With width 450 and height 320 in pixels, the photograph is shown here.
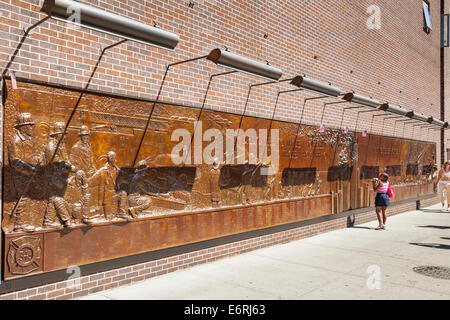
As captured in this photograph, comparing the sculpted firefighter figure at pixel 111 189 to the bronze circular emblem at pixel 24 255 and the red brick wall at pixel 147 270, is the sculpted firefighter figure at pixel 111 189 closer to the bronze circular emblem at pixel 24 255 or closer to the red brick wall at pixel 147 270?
the red brick wall at pixel 147 270

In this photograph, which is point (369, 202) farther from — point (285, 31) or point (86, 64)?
point (86, 64)

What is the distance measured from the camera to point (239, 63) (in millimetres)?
5988

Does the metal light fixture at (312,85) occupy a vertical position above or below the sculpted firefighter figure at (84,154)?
above

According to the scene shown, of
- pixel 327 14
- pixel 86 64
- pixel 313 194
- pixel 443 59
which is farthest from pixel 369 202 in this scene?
pixel 443 59

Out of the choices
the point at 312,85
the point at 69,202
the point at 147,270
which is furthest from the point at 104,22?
the point at 312,85

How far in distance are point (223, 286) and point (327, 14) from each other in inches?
314

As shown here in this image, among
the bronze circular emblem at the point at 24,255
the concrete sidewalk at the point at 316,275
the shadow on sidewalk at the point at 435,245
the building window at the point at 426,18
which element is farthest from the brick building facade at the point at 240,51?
the shadow on sidewalk at the point at 435,245

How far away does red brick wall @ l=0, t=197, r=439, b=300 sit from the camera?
14.7ft

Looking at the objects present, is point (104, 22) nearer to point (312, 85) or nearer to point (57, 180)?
point (57, 180)

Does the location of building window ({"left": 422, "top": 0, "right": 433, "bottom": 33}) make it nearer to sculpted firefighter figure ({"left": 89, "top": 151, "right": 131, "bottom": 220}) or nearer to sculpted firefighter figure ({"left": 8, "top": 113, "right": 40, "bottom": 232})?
sculpted firefighter figure ({"left": 89, "top": 151, "right": 131, "bottom": 220})

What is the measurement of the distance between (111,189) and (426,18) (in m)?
16.8

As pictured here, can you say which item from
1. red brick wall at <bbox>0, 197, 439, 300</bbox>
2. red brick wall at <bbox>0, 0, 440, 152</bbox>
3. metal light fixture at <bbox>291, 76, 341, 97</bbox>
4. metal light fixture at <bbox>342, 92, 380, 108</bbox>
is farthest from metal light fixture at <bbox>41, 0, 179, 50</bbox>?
metal light fixture at <bbox>342, 92, 380, 108</bbox>

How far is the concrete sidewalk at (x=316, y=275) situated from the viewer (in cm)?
495

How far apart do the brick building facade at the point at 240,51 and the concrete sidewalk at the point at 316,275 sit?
510 millimetres
